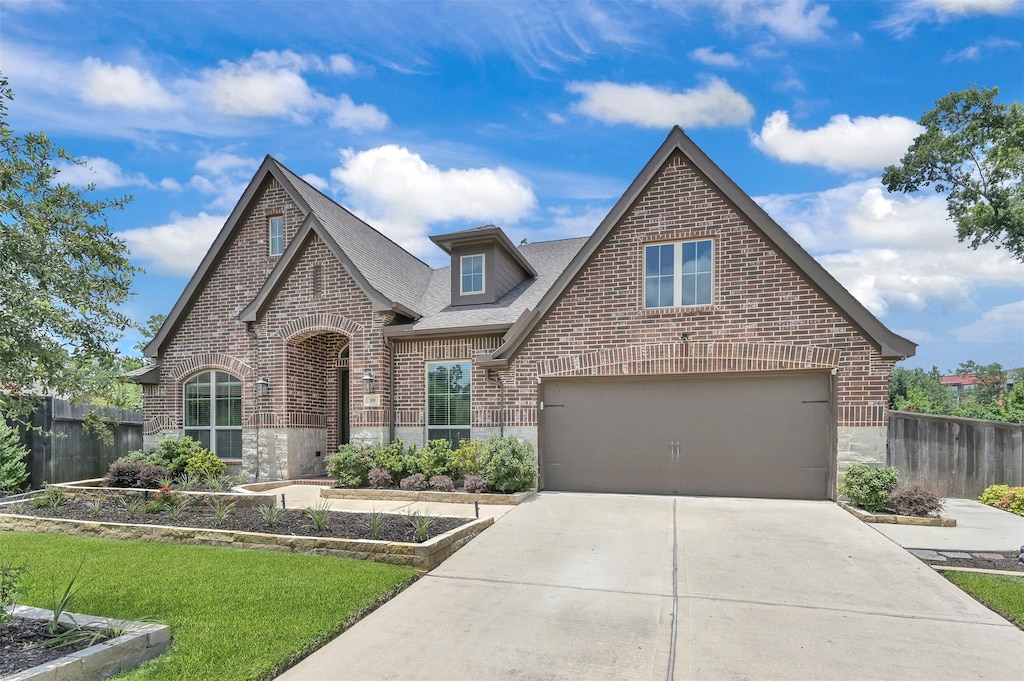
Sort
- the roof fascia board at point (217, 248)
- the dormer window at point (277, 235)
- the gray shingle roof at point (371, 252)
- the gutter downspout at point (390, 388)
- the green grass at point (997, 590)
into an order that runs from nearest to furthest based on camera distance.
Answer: the green grass at point (997, 590)
the gutter downspout at point (390, 388)
the gray shingle roof at point (371, 252)
the roof fascia board at point (217, 248)
the dormer window at point (277, 235)

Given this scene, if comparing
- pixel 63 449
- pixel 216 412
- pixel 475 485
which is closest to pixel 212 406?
pixel 216 412

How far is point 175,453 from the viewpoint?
12938mm

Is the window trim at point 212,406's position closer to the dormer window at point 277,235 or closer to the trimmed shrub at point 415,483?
the dormer window at point 277,235

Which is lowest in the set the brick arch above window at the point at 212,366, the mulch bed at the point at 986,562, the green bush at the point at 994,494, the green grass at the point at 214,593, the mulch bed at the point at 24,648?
the green bush at the point at 994,494

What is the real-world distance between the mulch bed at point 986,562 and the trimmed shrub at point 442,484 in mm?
7240

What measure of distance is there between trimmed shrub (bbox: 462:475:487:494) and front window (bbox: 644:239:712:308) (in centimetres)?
466

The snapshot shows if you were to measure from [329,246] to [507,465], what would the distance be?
23.2 ft

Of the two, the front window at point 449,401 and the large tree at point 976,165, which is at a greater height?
the large tree at point 976,165

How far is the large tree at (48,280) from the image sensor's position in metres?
3.62

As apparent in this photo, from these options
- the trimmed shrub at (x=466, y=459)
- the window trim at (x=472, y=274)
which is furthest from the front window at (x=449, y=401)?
the window trim at (x=472, y=274)

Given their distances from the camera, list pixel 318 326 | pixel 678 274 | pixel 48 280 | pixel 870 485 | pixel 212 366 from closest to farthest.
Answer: pixel 48 280 < pixel 870 485 < pixel 678 274 < pixel 318 326 < pixel 212 366

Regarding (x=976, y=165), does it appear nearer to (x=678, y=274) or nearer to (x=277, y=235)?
(x=678, y=274)

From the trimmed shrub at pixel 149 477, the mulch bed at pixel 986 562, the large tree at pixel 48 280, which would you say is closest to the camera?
the large tree at pixel 48 280

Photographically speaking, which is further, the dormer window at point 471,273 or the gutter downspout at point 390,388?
the dormer window at point 471,273
